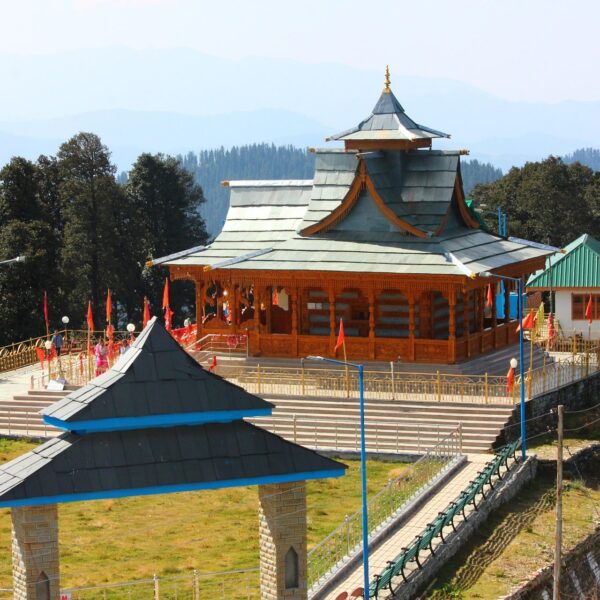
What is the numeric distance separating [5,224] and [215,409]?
4051cm

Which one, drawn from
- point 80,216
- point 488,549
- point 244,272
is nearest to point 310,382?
point 244,272

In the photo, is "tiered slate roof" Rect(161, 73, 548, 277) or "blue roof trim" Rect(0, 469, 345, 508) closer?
"blue roof trim" Rect(0, 469, 345, 508)

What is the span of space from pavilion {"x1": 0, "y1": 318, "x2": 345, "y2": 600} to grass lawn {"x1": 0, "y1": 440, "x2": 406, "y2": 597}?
694 centimetres

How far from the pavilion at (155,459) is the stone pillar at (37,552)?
0.02 metres

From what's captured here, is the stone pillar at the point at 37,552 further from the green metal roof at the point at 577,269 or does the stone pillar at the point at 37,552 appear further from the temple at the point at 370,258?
the green metal roof at the point at 577,269

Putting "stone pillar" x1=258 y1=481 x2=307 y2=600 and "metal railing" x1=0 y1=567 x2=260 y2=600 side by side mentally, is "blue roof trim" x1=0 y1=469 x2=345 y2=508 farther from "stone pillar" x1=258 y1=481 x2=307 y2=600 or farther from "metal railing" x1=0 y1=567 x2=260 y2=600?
"metal railing" x1=0 y1=567 x2=260 y2=600

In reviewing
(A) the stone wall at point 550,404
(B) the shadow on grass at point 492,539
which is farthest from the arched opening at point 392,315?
(B) the shadow on grass at point 492,539

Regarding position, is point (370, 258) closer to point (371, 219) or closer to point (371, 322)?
point (371, 322)

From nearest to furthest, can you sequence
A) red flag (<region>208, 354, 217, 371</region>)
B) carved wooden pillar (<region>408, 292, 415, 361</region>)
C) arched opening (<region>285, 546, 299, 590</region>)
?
1. arched opening (<region>285, 546, 299, 590</region>)
2. carved wooden pillar (<region>408, 292, 415, 361</region>)
3. red flag (<region>208, 354, 217, 371</region>)

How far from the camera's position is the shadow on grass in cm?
3356

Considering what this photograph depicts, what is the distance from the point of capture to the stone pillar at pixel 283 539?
89.6 feet

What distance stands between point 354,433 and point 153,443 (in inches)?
703

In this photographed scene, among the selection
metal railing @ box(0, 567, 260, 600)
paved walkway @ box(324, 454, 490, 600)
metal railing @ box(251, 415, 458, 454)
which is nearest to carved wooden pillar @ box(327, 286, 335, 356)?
metal railing @ box(251, 415, 458, 454)

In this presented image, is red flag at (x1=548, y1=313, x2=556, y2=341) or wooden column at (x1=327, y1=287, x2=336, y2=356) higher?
wooden column at (x1=327, y1=287, x2=336, y2=356)
